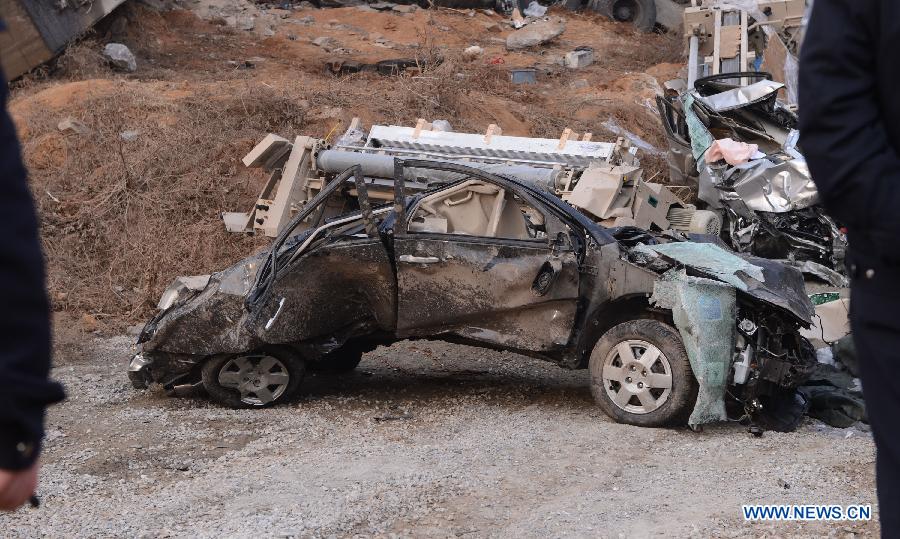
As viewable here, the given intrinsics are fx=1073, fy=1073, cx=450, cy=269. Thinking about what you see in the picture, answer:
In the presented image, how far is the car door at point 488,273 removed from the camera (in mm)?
7121

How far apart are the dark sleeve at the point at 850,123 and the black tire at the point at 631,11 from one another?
83.4ft

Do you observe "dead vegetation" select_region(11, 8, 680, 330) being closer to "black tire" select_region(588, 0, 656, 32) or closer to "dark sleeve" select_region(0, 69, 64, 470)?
"black tire" select_region(588, 0, 656, 32)

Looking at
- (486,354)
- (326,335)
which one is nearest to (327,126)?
(486,354)

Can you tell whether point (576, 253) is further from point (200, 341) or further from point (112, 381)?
point (112, 381)

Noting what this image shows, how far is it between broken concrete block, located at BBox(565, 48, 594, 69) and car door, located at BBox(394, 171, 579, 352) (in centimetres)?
1578

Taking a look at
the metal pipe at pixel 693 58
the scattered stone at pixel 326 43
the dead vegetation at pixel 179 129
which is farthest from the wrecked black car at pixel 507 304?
the scattered stone at pixel 326 43

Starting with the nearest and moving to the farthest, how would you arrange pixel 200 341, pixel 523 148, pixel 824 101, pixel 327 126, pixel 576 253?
pixel 824 101 → pixel 576 253 → pixel 200 341 → pixel 523 148 → pixel 327 126

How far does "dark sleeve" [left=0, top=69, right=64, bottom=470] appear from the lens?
1662 mm

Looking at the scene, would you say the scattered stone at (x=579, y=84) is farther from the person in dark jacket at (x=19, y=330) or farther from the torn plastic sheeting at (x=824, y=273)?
the person in dark jacket at (x=19, y=330)

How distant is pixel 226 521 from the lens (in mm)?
5332

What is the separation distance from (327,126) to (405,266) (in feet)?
27.3

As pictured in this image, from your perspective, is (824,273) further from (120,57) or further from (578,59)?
(120,57)

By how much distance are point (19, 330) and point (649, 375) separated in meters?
5.62

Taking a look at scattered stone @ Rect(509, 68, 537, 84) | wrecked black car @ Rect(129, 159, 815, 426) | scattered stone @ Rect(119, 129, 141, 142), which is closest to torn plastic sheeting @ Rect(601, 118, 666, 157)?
scattered stone @ Rect(509, 68, 537, 84)
